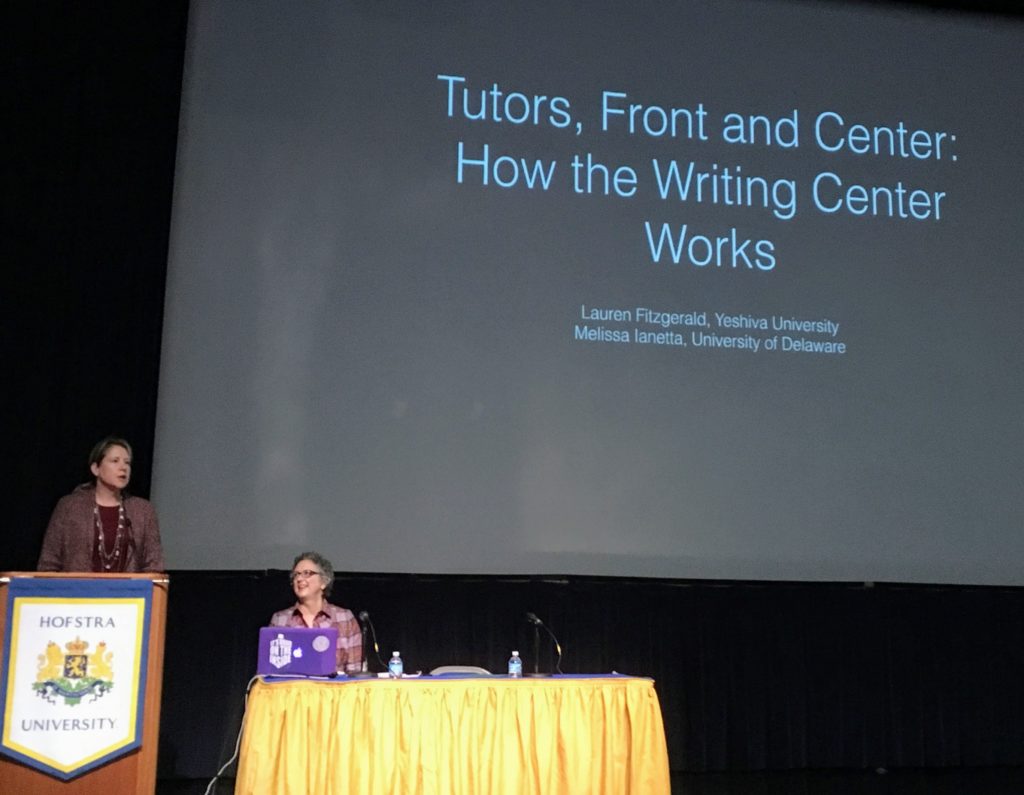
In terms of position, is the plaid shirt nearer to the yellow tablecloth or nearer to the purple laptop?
the purple laptop

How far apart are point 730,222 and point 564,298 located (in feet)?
2.87

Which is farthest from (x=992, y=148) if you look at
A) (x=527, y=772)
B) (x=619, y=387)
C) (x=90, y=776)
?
(x=90, y=776)

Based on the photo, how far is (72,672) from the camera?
3.02 meters

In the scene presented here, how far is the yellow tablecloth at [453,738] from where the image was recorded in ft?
9.86

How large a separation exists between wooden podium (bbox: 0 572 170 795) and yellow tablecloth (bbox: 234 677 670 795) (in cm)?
28

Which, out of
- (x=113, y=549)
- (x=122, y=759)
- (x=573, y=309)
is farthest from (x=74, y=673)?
(x=573, y=309)

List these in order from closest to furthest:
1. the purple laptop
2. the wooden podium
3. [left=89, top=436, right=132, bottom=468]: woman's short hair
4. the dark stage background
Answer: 1. the wooden podium
2. the purple laptop
3. [left=89, top=436, right=132, bottom=468]: woman's short hair
4. the dark stage background

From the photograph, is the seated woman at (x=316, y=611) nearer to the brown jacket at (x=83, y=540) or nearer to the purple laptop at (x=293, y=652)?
the brown jacket at (x=83, y=540)

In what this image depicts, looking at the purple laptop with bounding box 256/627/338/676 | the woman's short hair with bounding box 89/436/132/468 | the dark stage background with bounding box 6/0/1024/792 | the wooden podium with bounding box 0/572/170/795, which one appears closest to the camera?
the wooden podium with bounding box 0/572/170/795

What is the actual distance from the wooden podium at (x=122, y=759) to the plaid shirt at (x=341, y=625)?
30.5 inches

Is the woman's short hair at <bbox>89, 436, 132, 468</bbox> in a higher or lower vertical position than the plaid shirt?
higher

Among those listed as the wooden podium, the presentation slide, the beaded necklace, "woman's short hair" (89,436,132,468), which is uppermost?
the presentation slide

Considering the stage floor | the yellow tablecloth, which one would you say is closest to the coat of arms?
the yellow tablecloth

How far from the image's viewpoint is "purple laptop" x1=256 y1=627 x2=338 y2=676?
10.4 feet
